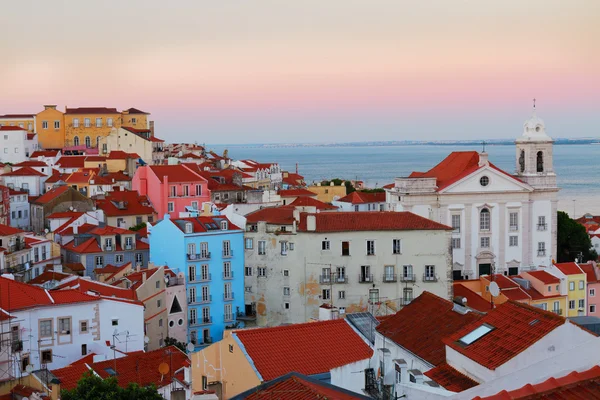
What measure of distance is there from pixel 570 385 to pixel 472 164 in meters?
46.6

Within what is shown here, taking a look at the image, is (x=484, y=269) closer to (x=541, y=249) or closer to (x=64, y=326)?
(x=541, y=249)

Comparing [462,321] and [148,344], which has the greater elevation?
[462,321]

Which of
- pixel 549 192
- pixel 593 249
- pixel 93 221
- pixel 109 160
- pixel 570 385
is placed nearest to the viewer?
pixel 570 385

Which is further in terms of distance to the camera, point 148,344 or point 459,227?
point 459,227

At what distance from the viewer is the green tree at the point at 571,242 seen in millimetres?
54500

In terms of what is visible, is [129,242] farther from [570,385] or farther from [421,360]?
[570,385]

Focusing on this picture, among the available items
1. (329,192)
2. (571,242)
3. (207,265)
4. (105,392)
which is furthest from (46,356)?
(329,192)

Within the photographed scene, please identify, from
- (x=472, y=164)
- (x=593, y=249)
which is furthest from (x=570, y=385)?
(x=593, y=249)

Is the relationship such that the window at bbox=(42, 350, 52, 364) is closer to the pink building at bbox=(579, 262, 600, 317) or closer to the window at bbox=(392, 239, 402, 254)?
the window at bbox=(392, 239, 402, 254)

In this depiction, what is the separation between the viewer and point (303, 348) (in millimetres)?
15570

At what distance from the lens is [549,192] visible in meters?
52.5

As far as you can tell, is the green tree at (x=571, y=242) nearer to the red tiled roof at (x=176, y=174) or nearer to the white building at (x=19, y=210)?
the red tiled roof at (x=176, y=174)

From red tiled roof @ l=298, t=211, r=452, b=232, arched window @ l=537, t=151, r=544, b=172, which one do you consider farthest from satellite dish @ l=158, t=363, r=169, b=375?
arched window @ l=537, t=151, r=544, b=172

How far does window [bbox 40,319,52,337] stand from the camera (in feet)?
79.4
